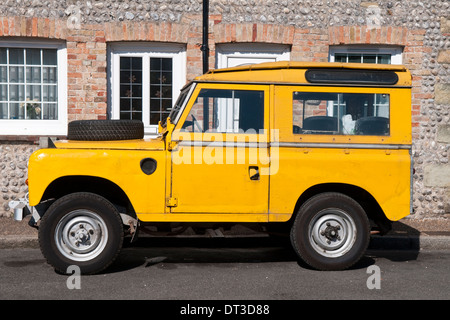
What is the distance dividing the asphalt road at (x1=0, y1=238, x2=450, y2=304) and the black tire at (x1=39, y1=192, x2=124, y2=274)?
0.61 ft

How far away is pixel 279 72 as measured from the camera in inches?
241

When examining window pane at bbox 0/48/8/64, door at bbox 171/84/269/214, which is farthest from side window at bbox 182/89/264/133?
window pane at bbox 0/48/8/64

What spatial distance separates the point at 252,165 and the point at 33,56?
564cm

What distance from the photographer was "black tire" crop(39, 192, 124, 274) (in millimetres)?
5770

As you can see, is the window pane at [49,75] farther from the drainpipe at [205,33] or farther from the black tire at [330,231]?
the black tire at [330,231]

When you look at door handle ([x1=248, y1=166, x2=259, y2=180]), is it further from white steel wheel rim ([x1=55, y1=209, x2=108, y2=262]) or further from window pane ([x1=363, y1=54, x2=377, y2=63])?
window pane ([x1=363, y1=54, x2=377, y2=63])

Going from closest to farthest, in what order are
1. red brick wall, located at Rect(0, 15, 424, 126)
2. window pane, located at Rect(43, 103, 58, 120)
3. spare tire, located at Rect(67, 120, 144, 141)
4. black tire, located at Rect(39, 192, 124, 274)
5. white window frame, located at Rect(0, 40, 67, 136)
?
1. black tire, located at Rect(39, 192, 124, 274)
2. spare tire, located at Rect(67, 120, 144, 141)
3. red brick wall, located at Rect(0, 15, 424, 126)
4. white window frame, located at Rect(0, 40, 67, 136)
5. window pane, located at Rect(43, 103, 58, 120)

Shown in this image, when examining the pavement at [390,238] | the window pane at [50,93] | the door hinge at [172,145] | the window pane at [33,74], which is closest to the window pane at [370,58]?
the pavement at [390,238]

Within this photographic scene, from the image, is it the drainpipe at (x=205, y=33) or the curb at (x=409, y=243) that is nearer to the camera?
the curb at (x=409, y=243)

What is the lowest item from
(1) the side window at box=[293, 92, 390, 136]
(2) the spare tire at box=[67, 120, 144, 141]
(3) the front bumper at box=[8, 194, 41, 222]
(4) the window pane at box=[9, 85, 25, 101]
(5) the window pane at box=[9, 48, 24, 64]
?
(3) the front bumper at box=[8, 194, 41, 222]

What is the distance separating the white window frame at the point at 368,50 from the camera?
10039 mm

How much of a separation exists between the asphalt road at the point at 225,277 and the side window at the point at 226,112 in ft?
5.20

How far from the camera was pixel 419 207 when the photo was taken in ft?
32.4
